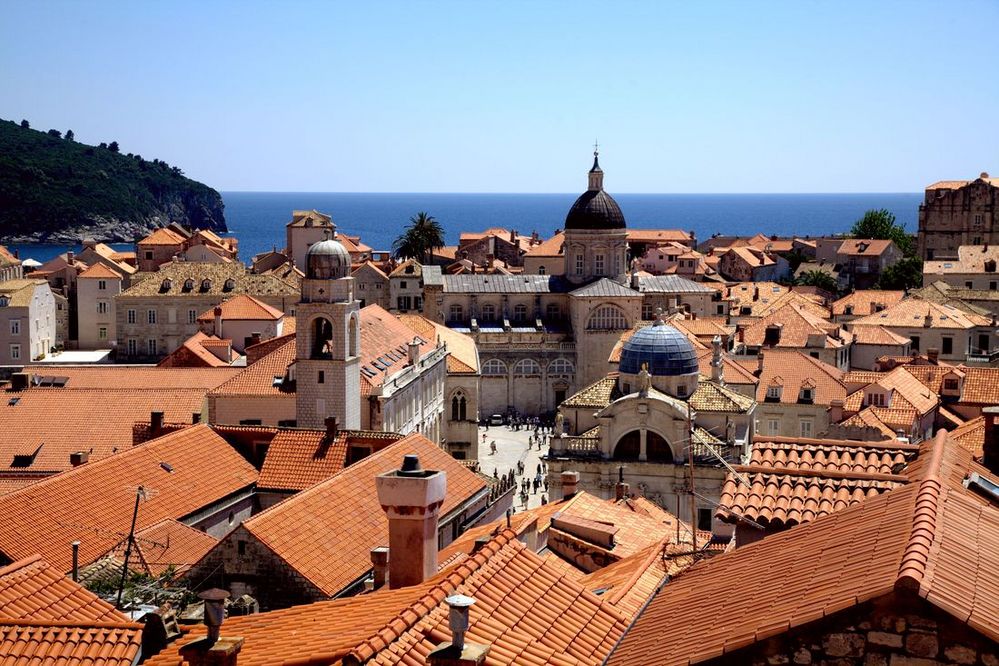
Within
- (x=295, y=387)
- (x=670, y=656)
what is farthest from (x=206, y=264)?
(x=670, y=656)

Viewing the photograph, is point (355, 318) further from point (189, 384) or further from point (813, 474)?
point (813, 474)

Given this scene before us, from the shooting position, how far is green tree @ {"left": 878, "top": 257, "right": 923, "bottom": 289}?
11231 cm

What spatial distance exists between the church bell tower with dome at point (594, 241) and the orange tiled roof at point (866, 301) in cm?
1803

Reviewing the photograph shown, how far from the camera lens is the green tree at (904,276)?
112312 millimetres

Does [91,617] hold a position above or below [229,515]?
above

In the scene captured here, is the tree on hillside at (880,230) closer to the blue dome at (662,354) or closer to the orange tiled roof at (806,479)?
the blue dome at (662,354)

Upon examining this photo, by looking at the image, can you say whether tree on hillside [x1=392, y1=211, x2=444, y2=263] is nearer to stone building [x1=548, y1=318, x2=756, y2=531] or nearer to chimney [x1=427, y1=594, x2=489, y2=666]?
stone building [x1=548, y1=318, x2=756, y2=531]

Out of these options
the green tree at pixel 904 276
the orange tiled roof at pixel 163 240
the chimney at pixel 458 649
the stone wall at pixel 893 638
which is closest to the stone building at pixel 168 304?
the orange tiled roof at pixel 163 240

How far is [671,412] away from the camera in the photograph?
43969 mm

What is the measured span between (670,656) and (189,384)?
46.2 meters

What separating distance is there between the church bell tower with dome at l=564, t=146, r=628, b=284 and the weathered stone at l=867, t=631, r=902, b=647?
246 feet

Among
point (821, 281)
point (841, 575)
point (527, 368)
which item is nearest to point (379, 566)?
point (841, 575)

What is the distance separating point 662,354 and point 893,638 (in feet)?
130

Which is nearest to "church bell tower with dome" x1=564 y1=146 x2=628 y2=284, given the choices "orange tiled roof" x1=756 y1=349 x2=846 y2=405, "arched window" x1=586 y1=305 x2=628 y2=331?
"arched window" x1=586 y1=305 x2=628 y2=331
